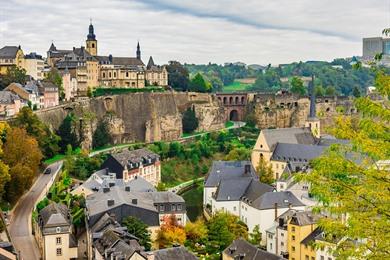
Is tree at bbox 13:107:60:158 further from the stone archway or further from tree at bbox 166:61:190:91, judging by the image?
the stone archway

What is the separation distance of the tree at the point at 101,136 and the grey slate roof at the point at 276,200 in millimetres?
26663

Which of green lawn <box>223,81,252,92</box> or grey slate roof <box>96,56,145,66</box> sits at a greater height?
grey slate roof <box>96,56,145,66</box>

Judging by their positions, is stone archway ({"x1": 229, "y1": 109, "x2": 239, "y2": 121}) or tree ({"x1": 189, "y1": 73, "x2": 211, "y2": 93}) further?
stone archway ({"x1": 229, "y1": 109, "x2": 239, "y2": 121})

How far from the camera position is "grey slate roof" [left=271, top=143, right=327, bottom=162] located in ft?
161

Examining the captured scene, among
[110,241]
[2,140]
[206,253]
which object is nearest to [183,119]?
[2,140]

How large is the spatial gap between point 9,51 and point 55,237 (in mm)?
41837

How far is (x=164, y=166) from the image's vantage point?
57281 millimetres

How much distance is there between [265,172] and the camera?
5041 cm

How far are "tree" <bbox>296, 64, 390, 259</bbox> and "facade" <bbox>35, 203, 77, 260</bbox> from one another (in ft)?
76.1

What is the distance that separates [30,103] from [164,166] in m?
14.8

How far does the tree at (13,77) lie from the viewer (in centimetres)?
5723

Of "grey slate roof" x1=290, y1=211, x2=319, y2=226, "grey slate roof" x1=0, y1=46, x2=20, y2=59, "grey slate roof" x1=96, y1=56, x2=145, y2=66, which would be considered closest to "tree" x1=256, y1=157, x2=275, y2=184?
"grey slate roof" x1=290, y1=211, x2=319, y2=226

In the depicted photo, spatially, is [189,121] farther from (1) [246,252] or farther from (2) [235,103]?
(1) [246,252]

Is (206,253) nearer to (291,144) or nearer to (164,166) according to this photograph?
(291,144)
